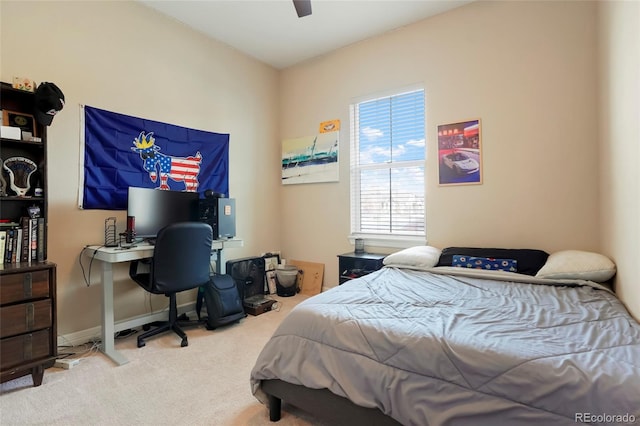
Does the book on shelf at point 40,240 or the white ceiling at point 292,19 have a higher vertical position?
→ the white ceiling at point 292,19

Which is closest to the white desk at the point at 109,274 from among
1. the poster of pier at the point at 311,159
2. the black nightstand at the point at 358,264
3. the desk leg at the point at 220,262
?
the desk leg at the point at 220,262

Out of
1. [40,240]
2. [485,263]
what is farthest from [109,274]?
[485,263]

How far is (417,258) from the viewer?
2.84 meters

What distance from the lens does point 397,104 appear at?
3.60m

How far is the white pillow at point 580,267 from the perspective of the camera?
2.09 metres

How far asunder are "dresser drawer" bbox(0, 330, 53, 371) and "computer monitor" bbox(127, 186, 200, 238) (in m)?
1.02

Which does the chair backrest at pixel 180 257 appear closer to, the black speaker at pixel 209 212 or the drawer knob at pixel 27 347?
the black speaker at pixel 209 212

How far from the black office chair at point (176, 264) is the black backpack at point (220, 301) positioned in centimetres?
20

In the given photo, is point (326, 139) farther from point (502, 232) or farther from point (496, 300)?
point (496, 300)

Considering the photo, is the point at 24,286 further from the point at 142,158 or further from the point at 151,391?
the point at 142,158

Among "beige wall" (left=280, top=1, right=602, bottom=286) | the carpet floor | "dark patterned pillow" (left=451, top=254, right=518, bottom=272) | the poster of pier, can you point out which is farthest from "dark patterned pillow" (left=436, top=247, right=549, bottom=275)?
the carpet floor

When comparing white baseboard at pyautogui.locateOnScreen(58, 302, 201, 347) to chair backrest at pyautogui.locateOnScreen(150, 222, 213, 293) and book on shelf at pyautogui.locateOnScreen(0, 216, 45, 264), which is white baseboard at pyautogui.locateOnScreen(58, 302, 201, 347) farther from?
book on shelf at pyautogui.locateOnScreen(0, 216, 45, 264)

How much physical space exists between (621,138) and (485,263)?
1273 mm

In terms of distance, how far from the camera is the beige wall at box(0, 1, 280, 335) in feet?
8.07
